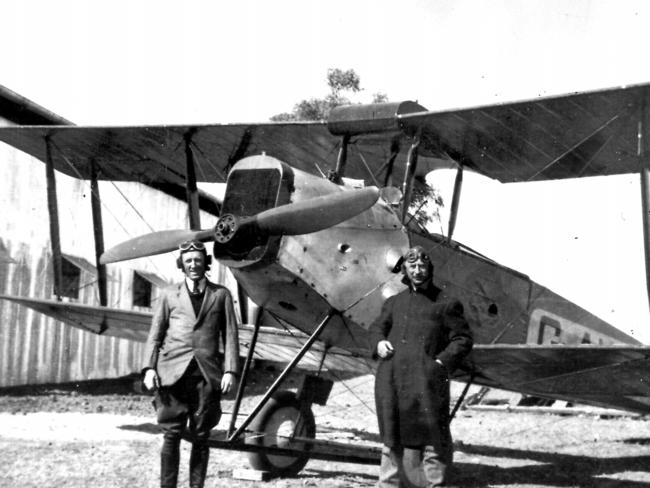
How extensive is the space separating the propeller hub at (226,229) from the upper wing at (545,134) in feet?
6.80

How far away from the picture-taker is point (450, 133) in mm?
7539

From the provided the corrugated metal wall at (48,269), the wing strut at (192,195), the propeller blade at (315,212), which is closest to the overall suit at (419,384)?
the propeller blade at (315,212)

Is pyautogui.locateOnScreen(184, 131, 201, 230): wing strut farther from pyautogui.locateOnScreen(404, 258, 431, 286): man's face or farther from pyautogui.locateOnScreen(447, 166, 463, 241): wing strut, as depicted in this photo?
pyautogui.locateOnScreen(404, 258, 431, 286): man's face

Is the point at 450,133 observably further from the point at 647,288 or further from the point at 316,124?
the point at 647,288

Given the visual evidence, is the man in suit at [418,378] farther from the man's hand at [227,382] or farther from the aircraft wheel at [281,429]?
the aircraft wheel at [281,429]

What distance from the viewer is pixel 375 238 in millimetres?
6754

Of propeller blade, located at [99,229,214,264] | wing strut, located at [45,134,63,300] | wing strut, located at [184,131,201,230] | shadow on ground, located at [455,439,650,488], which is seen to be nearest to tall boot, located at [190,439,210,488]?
propeller blade, located at [99,229,214,264]

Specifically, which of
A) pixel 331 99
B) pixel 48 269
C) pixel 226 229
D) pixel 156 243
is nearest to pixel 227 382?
pixel 226 229

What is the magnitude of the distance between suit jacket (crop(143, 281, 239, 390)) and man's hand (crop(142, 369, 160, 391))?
35mm

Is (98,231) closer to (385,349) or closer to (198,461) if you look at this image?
(198,461)

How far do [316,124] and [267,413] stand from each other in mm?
3056

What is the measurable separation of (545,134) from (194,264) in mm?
3845

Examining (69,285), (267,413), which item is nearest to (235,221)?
(267,413)

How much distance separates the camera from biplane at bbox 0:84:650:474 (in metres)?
6.28
